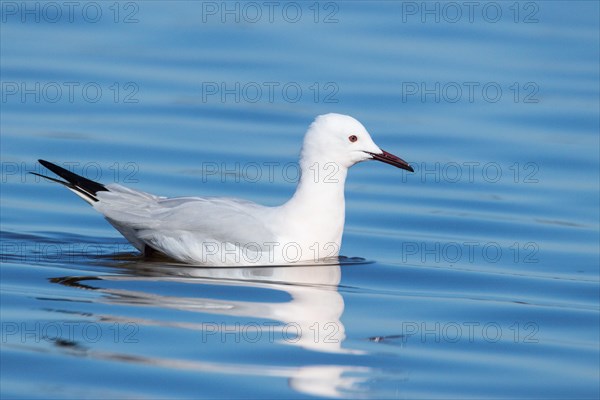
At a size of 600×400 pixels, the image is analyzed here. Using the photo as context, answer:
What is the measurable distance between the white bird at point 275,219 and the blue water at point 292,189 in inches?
7.0

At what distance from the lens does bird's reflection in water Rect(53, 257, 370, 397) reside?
8.05 metres

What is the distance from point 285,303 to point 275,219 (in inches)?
47.1

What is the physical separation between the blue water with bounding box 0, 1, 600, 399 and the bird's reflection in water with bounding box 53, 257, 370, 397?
0.09ft

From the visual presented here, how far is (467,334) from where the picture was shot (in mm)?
9250

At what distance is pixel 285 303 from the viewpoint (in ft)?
31.3

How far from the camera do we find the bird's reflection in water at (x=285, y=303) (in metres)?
8.05
